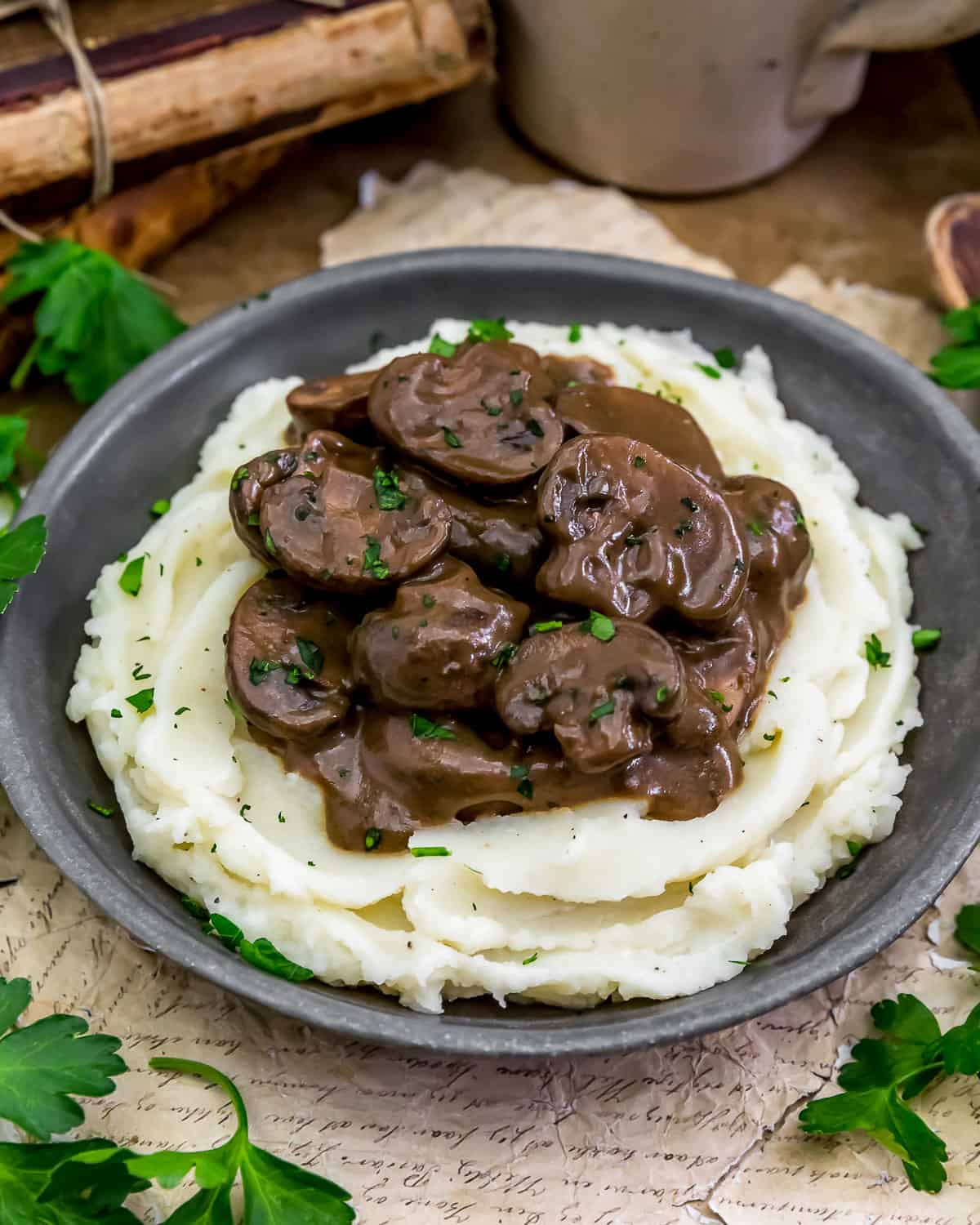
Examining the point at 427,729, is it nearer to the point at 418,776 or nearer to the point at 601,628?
the point at 418,776

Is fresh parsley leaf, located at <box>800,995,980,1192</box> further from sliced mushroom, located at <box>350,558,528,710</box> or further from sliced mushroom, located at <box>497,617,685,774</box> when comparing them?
sliced mushroom, located at <box>350,558,528,710</box>

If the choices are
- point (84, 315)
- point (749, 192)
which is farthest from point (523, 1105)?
point (749, 192)

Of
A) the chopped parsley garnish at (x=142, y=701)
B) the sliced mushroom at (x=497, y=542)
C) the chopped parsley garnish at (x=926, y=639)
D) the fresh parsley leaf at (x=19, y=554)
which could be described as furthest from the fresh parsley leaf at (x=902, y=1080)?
the fresh parsley leaf at (x=19, y=554)

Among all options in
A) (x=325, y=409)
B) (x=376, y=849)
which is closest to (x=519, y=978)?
(x=376, y=849)

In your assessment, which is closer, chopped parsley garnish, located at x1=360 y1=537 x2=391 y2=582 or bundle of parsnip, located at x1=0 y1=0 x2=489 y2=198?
chopped parsley garnish, located at x1=360 y1=537 x2=391 y2=582

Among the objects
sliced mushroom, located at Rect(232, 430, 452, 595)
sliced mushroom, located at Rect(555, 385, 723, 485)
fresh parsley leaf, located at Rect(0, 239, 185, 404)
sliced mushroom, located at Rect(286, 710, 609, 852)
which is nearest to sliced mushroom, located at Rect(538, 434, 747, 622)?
sliced mushroom, located at Rect(555, 385, 723, 485)

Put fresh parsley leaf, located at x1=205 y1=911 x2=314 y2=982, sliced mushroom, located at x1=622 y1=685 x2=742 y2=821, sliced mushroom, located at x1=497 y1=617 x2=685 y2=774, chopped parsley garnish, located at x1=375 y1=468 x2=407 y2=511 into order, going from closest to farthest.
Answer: sliced mushroom, located at x1=497 y1=617 x2=685 y2=774, fresh parsley leaf, located at x1=205 y1=911 x2=314 y2=982, sliced mushroom, located at x1=622 y1=685 x2=742 y2=821, chopped parsley garnish, located at x1=375 y1=468 x2=407 y2=511
